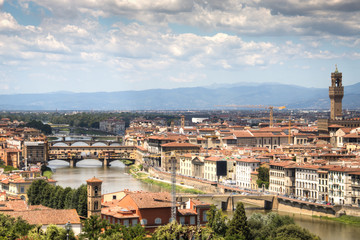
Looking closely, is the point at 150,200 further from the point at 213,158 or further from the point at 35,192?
the point at 213,158

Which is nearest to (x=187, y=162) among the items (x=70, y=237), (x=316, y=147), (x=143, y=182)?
(x=143, y=182)

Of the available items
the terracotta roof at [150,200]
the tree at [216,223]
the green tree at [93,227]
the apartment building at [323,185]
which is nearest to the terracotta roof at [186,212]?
the terracotta roof at [150,200]

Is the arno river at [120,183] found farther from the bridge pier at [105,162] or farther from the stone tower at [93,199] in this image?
the stone tower at [93,199]

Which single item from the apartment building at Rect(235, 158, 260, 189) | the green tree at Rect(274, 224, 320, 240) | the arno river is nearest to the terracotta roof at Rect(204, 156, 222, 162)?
the apartment building at Rect(235, 158, 260, 189)

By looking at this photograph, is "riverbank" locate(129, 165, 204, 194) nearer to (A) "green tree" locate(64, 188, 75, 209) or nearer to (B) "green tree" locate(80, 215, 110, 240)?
(A) "green tree" locate(64, 188, 75, 209)

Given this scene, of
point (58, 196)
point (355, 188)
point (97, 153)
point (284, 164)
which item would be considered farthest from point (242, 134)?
point (58, 196)
